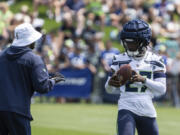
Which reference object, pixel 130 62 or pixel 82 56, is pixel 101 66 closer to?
pixel 82 56

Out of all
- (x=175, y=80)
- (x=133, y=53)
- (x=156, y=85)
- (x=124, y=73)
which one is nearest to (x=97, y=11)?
(x=175, y=80)

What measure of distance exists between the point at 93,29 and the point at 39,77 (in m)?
15.1

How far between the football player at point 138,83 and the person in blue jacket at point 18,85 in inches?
38.3

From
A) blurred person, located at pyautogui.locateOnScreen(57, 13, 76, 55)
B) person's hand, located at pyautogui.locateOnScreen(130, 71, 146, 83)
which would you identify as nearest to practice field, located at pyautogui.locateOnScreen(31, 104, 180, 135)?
blurred person, located at pyautogui.locateOnScreen(57, 13, 76, 55)

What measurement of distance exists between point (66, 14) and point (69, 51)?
10.7 ft

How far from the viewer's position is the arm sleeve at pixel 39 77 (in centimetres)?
626

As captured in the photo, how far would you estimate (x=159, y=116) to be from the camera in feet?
46.1

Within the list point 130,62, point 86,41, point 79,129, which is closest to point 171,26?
point 86,41

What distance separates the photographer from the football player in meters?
6.53

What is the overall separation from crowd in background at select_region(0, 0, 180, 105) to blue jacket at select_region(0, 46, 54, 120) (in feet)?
32.4

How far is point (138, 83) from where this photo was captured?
6.68 metres

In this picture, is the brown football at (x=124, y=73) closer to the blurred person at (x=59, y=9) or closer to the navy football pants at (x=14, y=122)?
the navy football pants at (x=14, y=122)

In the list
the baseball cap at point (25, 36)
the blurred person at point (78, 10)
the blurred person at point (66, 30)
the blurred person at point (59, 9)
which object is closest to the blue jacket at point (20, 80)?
the baseball cap at point (25, 36)

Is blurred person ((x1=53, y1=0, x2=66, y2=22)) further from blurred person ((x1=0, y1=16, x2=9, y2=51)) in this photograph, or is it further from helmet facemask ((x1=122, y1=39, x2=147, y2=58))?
helmet facemask ((x1=122, y1=39, x2=147, y2=58))
